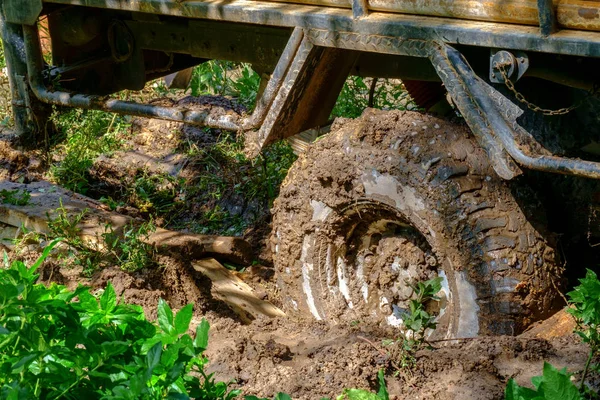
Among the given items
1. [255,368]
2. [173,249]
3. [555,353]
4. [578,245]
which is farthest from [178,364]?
[173,249]

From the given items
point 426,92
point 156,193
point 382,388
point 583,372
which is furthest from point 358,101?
point 382,388

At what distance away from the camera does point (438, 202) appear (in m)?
3.80

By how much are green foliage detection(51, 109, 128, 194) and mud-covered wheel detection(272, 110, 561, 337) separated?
7.38ft

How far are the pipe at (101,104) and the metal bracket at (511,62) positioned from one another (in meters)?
1.35

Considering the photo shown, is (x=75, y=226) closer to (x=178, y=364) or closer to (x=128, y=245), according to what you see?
(x=128, y=245)

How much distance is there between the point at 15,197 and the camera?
5605 millimetres

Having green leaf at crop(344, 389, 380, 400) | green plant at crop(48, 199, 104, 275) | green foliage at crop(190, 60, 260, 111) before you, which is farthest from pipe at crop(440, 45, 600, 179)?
green foliage at crop(190, 60, 260, 111)

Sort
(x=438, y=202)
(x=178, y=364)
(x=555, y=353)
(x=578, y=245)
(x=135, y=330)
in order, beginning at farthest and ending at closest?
(x=578, y=245) < (x=438, y=202) < (x=555, y=353) < (x=135, y=330) < (x=178, y=364)

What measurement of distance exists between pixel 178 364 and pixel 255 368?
2.97ft

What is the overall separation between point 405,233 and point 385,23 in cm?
92

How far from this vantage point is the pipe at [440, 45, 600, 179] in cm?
338

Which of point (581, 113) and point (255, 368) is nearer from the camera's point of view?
point (255, 368)

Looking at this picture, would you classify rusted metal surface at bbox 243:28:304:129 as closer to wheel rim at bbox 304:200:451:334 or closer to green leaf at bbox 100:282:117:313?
wheel rim at bbox 304:200:451:334

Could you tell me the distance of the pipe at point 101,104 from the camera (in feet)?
15.0
